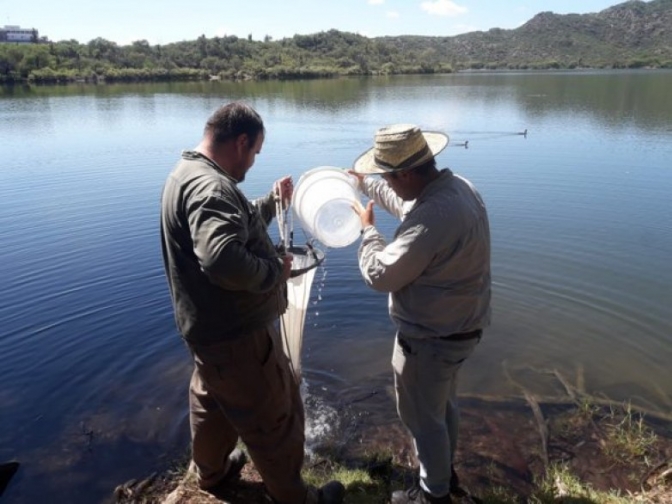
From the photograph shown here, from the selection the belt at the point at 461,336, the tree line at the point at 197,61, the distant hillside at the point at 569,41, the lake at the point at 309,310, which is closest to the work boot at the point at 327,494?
the lake at the point at 309,310

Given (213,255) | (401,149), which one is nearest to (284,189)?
(401,149)

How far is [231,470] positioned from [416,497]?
129cm

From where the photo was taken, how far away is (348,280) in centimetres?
820

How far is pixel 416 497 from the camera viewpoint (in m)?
3.31

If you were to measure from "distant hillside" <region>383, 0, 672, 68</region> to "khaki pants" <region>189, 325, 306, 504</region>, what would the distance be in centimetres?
14488

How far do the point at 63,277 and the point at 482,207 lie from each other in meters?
7.74

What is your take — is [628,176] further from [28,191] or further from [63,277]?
[28,191]

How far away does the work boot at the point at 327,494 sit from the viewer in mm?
3259

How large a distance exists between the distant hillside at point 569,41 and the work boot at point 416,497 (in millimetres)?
144439

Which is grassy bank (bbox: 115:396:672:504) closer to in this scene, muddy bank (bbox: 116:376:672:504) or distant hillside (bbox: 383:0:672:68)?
muddy bank (bbox: 116:376:672:504)

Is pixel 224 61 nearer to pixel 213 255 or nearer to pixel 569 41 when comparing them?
pixel 213 255

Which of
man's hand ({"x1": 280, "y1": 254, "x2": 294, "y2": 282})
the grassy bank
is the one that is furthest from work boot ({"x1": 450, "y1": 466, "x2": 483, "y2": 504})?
man's hand ({"x1": 280, "y1": 254, "x2": 294, "y2": 282})

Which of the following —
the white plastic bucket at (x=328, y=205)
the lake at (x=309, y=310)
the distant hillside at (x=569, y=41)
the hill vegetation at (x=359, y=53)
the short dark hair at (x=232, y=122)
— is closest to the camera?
the short dark hair at (x=232, y=122)

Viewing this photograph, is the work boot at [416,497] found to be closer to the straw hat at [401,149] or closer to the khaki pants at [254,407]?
the khaki pants at [254,407]
